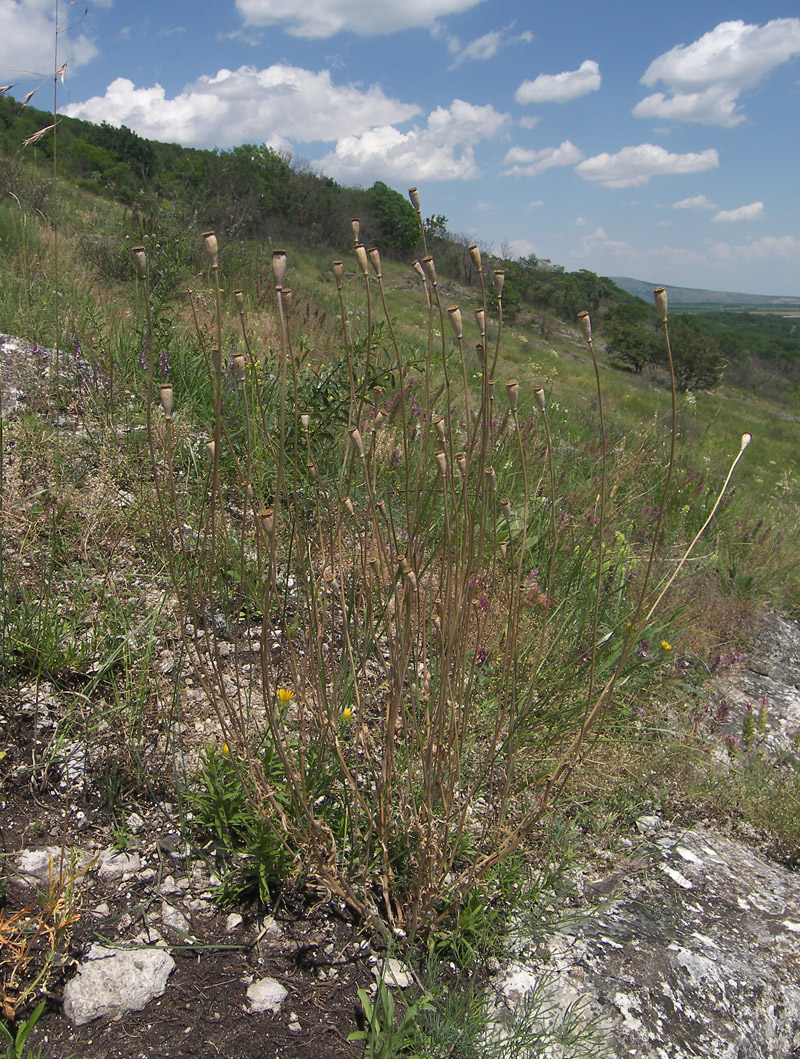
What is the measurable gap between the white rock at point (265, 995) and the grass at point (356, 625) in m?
0.18

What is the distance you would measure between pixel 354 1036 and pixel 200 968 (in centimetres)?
33

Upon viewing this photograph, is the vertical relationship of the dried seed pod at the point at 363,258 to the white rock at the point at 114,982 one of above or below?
above

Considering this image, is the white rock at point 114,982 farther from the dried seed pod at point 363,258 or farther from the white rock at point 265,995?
the dried seed pod at point 363,258

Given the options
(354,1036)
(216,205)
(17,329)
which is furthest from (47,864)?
(216,205)

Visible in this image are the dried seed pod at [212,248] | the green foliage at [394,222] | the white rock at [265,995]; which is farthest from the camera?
the green foliage at [394,222]

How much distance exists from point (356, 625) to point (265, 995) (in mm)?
706

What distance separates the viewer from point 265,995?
1221 mm

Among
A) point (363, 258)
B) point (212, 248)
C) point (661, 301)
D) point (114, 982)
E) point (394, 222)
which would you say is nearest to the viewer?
point (212, 248)

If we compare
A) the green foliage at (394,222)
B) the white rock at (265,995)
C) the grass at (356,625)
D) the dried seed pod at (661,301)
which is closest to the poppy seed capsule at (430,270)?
the grass at (356,625)

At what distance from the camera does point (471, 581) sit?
1.34 m

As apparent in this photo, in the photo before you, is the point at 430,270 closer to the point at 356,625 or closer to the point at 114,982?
the point at 356,625

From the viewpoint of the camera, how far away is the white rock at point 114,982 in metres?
1.15

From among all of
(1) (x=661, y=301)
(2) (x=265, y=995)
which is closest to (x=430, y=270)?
(1) (x=661, y=301)

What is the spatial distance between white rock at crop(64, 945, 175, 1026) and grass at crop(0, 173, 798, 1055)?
0.76ft
